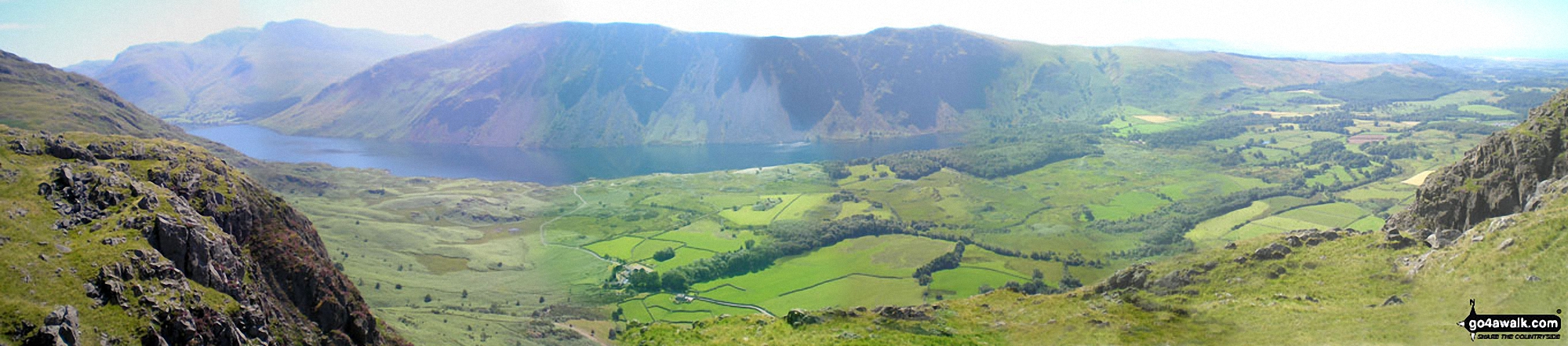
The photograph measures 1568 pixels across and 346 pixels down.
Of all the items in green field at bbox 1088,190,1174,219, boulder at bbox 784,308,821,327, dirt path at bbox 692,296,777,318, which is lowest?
green field at bbox 1088,190,1174,219

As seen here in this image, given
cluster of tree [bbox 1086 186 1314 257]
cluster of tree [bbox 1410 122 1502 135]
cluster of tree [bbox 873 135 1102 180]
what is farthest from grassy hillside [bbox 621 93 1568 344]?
cluster of tree [bbox 1410 122 1502 135]

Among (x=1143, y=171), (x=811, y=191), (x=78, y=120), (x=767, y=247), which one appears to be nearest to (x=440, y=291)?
(x=767, y=247)

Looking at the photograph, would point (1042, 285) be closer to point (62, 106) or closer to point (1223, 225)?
point (1223, 225)

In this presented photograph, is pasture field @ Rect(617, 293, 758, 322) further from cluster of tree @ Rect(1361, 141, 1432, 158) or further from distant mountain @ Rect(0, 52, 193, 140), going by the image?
cluster of tree @ Rect(1361, 141, 1432, 158)

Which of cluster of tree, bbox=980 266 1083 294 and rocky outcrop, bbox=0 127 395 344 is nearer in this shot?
rocky outcrop, bbox=0 127 395 344
